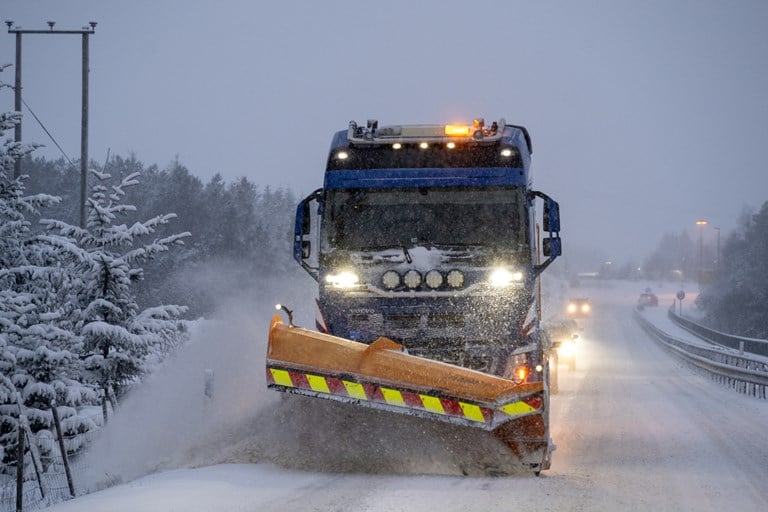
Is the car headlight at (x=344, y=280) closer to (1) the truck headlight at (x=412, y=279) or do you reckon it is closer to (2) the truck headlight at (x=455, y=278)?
(1) the truck headlight at (x=412, y=279)

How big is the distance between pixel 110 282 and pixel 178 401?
219 inches

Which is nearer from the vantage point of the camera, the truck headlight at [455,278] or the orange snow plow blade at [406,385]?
the orange snow plow blade at [406,385]

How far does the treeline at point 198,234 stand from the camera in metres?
60.5

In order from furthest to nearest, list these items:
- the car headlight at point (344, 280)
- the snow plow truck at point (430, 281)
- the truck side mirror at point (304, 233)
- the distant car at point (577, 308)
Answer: the distant car at point (577, 308), the truck side mirror at point (304, 233), the car headlight at point (344, 280), the snow plow truck at point (430, 281)

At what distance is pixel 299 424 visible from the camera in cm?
930

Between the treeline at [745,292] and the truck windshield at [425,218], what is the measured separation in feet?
205

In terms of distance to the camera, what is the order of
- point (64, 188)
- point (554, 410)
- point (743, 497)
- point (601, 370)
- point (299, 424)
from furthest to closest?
1. point (64, 188)
2. point (601, 370)
3. point (554, 410)
4. point (299, 424)
5. point (743, 497)

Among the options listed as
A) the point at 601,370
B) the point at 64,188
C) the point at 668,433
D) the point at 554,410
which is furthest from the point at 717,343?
the point at 64,188

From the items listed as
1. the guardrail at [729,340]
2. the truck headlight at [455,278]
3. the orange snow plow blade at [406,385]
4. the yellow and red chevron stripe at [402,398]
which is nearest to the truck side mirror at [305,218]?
the truck headlight at [455,278]

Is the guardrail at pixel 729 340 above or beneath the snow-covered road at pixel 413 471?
beneath

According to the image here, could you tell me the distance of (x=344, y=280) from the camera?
980cm

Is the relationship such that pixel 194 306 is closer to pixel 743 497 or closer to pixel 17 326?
pixel 17 326

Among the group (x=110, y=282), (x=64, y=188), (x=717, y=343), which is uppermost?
(x=64, y=188)

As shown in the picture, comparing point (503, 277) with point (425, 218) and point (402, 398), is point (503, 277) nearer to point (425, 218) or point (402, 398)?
point (425, 218)
